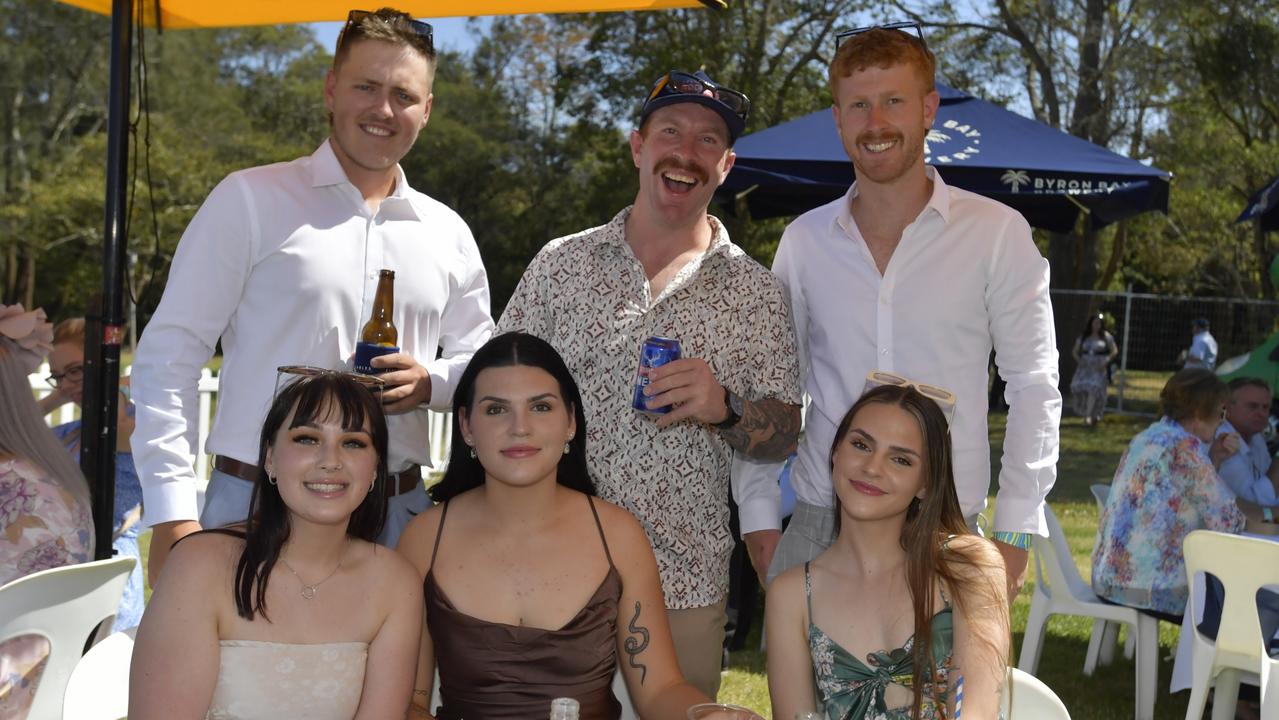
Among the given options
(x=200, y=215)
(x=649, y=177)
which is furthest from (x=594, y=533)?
(x=200, y=215)

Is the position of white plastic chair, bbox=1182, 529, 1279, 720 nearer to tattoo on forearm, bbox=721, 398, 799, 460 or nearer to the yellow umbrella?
tattoo on forearm, bbox=721, 398, 799, 460

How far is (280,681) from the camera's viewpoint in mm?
2484

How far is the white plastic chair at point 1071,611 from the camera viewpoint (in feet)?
17.3

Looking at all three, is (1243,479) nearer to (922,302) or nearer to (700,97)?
(922,302)

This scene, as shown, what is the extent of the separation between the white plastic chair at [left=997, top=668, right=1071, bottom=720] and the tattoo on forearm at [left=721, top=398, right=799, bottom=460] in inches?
29.3

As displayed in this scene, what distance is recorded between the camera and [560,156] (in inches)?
1276

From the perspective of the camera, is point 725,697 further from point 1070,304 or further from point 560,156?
point 560,156

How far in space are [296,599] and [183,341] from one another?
0.78 meters

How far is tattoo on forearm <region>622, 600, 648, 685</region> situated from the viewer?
279 centimetres

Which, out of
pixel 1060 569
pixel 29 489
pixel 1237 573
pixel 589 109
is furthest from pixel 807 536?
pixel 589 109

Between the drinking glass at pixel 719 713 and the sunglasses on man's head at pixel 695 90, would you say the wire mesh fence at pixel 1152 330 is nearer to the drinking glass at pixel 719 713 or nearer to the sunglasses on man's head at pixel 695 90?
the sunglasses on man's head at pixel 695 90

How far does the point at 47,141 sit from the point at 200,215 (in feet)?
122

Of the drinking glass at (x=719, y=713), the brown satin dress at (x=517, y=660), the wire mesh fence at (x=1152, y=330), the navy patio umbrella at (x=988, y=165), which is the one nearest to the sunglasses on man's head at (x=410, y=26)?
the brown satin dress at (x=517, y=660)

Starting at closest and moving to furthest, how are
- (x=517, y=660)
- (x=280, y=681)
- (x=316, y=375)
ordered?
(x=280, y=681) → (x=316, y=375) → (x=517, y=660)
